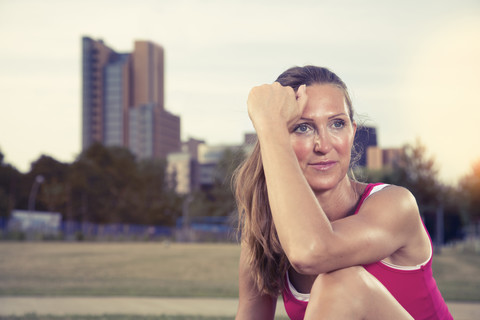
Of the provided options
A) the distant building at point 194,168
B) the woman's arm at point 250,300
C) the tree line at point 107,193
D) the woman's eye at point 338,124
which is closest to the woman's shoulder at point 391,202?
the woman's eye at point 338,124

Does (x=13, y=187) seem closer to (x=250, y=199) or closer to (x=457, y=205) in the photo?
(x=457, y=205)

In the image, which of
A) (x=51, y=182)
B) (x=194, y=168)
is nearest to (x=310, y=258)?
(x=51, y=182)

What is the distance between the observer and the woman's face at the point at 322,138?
2.38m

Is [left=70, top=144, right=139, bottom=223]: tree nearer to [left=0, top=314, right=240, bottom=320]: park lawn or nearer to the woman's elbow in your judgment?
[left=0, top=314, right=240, bottom=320]: park lawn

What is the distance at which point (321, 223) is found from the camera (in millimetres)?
2064

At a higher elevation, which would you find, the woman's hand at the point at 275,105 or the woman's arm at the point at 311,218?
the woman's hand at the point at 275,105

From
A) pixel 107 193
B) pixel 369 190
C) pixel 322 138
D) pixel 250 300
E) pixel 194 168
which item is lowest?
pixel 107 193

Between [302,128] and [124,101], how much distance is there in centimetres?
16906

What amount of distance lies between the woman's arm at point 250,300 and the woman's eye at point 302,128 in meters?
0.65

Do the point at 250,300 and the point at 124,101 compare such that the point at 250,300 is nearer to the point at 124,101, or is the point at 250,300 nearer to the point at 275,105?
the point at 275,105

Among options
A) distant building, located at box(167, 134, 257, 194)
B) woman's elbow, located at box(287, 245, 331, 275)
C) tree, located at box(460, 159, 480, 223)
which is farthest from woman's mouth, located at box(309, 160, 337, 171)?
distant building, located at box(167, 134, 257, 194)

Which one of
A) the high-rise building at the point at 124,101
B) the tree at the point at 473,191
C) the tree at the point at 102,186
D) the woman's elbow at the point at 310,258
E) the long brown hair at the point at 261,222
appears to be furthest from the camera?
the high-rise building at the point at 124,101

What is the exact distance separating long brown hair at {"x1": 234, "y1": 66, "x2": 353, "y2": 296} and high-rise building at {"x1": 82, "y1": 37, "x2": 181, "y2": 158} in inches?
6330

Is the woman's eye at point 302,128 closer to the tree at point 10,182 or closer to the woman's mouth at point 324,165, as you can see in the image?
the woman's mouth at point 324,165
